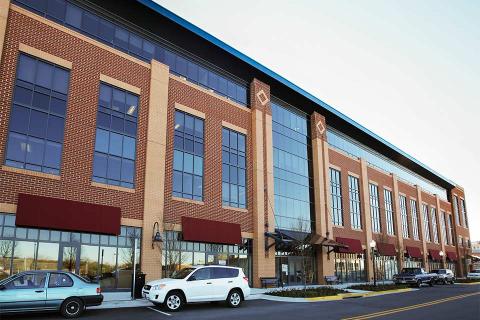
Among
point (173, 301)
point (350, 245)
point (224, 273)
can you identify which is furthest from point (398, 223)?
point (173, 301)

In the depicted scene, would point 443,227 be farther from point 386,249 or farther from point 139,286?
point 139,286

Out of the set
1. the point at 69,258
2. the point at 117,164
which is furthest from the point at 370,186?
the point at 69,258

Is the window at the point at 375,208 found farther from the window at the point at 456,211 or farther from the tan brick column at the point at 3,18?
the tan brick column at the point at 3,18

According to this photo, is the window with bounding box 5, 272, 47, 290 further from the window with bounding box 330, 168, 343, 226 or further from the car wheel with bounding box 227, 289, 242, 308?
the window with bounding box 330, 168, 343, 226

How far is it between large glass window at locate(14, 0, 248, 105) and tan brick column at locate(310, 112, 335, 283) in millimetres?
9536

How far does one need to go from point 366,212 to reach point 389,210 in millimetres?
7854

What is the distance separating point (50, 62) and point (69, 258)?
9.57 meters

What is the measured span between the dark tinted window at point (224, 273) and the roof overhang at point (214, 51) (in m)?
15.4

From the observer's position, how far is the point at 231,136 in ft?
99.1

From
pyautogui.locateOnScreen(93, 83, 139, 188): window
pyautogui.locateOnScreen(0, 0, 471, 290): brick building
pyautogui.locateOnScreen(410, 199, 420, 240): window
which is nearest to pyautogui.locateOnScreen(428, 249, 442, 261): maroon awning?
pyautogui.locateOnScreen(410, 199, 420, 240): window

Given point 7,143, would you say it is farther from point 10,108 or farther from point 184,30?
point 184,30

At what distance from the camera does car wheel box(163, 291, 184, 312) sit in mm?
16484

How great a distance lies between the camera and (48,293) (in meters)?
14.0

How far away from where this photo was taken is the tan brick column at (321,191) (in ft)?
117
